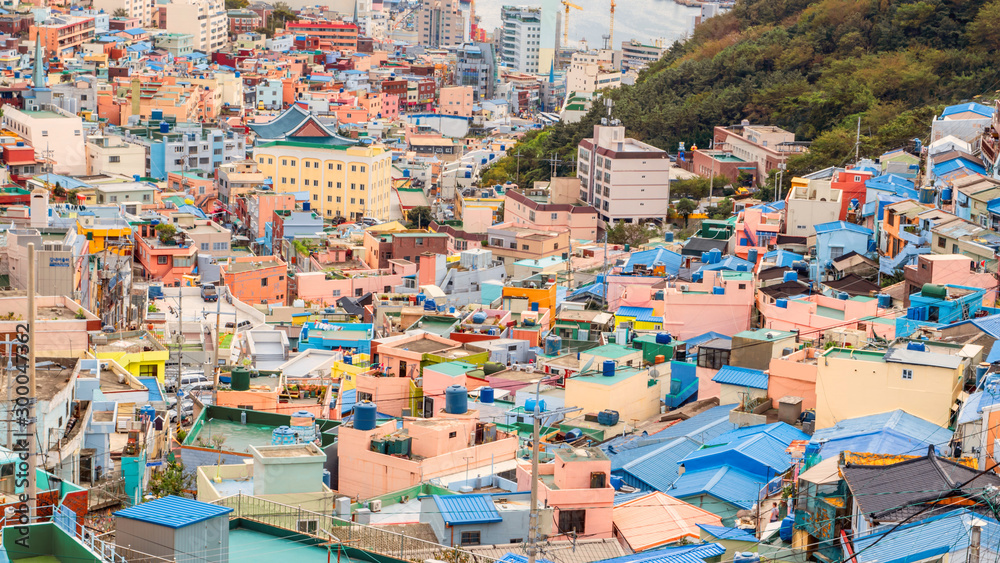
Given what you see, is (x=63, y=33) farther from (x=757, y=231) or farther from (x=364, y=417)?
(x=364, y=417)

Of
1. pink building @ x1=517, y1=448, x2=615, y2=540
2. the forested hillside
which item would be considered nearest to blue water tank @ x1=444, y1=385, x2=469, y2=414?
pink building @ x1=517, y1=448, x2=615, y2=540

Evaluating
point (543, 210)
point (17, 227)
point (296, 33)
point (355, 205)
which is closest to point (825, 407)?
point (17, 227)

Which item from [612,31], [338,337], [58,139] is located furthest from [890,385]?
[612,31]

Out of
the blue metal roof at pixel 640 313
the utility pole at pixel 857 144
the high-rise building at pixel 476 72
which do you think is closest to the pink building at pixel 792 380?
the blue metal roof at pixel 640 313

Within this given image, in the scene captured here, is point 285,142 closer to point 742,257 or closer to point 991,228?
point 742,257

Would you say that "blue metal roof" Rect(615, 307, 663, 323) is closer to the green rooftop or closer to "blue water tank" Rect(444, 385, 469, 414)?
the green rooftop

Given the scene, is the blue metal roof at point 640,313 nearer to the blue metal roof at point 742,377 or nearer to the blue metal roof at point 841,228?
the blue metal roof at point 841,228
